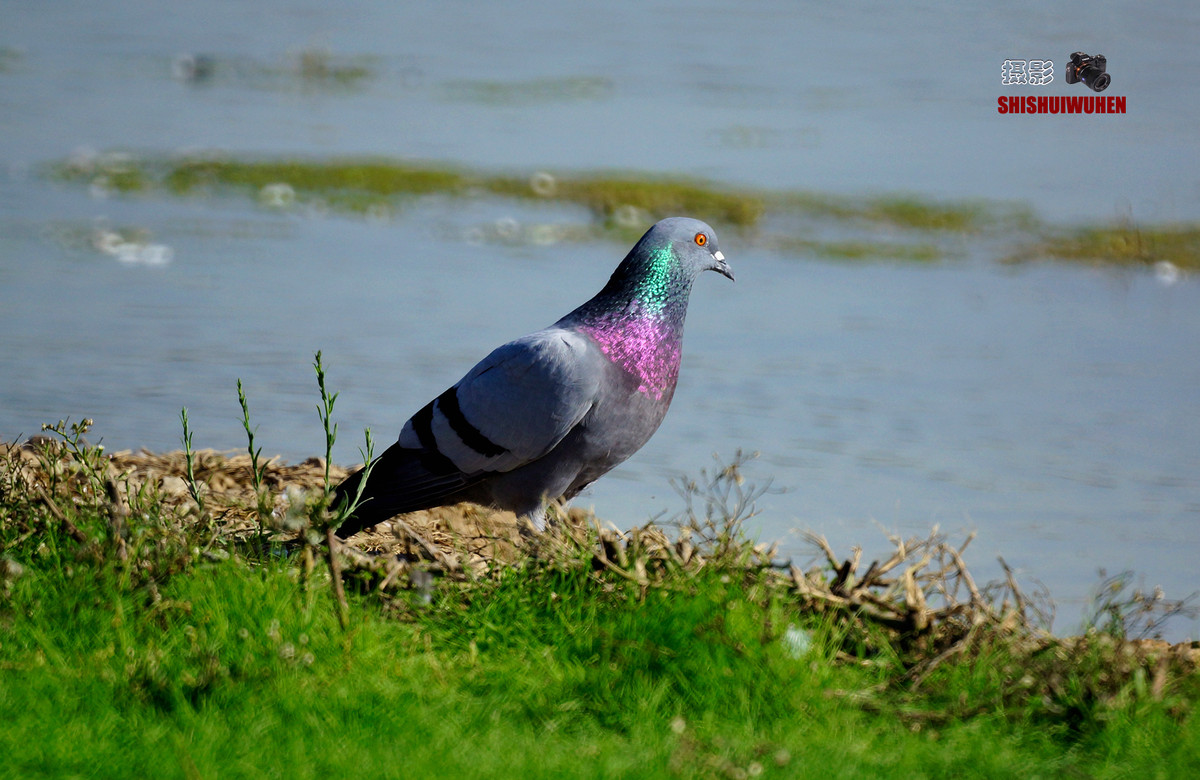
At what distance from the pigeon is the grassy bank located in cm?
43

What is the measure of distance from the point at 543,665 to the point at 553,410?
95cm

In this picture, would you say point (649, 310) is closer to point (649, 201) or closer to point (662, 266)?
point (662, 266)

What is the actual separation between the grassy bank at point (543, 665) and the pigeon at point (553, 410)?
0.43m

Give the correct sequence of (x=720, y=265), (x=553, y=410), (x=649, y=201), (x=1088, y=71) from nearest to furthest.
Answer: (x=553, y=410), (x=720, y=265), (x=1088, y=71), (x=649, y=201)

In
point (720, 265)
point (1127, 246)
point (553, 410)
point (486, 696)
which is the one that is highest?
point (720, 265)

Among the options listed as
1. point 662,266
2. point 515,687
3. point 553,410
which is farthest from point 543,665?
point 662,266

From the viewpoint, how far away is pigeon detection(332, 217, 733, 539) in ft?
12.1

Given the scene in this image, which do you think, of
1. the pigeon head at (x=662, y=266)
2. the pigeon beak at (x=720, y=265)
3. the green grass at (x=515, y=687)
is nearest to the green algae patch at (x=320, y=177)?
the pigeon beak at (x=720, y=265)

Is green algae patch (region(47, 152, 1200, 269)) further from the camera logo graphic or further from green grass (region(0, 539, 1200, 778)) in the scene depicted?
green grass (region(0, 539, 1200, 778))

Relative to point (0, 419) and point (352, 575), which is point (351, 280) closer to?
point (0, 419)

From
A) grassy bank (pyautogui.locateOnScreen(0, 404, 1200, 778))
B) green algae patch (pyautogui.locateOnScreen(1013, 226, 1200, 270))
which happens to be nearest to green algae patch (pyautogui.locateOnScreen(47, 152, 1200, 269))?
green algae patch (pyautogui.locateOnScreen(1013, 226, 1200, 270))

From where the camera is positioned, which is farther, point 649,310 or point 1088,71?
point 1088,71

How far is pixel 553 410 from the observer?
3646 mm

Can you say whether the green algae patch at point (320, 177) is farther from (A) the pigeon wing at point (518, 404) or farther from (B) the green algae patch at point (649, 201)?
(A) the pigeon wing at point (518, 404)
